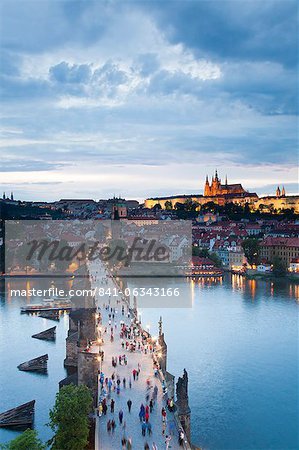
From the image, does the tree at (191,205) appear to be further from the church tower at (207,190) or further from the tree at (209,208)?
the church tower at (207,190)

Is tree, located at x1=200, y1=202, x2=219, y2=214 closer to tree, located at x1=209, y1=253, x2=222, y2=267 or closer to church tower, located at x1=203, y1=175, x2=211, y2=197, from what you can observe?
church tower, located at x1=203, y1=175, x2=211, y2=197

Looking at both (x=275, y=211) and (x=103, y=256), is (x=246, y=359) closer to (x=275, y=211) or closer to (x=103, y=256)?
(x=103, y=256)

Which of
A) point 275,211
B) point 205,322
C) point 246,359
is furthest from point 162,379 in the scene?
point 275,211

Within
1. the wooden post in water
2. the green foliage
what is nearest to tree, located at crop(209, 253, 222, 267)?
the green foliage

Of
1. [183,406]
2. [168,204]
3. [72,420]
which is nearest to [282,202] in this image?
[168,204]

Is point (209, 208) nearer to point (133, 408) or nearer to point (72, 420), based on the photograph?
point (133, 408)

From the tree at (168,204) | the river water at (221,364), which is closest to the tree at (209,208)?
the tree at (168,204)
